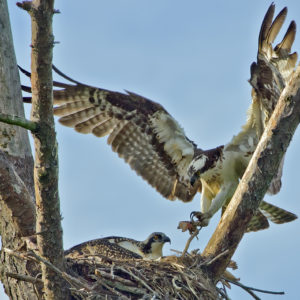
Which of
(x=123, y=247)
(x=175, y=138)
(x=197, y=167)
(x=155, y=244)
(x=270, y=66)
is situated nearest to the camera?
(x=270, y=66)

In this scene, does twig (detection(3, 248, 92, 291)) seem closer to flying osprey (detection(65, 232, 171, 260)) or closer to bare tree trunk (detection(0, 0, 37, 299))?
bare tree trunk (detection(0, 0, 37, 299))

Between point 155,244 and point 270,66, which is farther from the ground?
point 270,66

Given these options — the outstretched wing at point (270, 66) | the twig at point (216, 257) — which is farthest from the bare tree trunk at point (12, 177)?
the outstretched wing at point (270, 66)

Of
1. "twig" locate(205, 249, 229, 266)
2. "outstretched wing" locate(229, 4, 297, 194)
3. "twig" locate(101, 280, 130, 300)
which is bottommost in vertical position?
"twig" locate(101, 280, 130, 300)

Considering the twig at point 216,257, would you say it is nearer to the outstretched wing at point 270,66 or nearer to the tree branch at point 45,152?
the tree branch at point 45,152

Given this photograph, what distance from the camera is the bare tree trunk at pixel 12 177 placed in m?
4.99

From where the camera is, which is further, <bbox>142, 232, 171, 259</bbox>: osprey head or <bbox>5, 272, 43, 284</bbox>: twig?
<bbox>142, 232, 171, 259</bbox>: osprey head

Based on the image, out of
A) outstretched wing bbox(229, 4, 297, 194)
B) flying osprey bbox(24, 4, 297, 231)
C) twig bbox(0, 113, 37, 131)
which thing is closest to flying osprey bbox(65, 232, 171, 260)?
flying osprey bbox(24, 4, 297, 231)

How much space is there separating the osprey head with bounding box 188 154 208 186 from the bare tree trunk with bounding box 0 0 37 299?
2.33 metres

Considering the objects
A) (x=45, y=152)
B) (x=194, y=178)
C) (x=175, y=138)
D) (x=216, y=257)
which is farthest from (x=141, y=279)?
(x=175, y=138)

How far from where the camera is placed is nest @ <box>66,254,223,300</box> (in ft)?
16.2

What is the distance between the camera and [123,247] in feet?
21.0

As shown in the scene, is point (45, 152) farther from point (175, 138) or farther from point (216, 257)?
point (175, 138)

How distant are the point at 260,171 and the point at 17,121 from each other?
7.07ft
